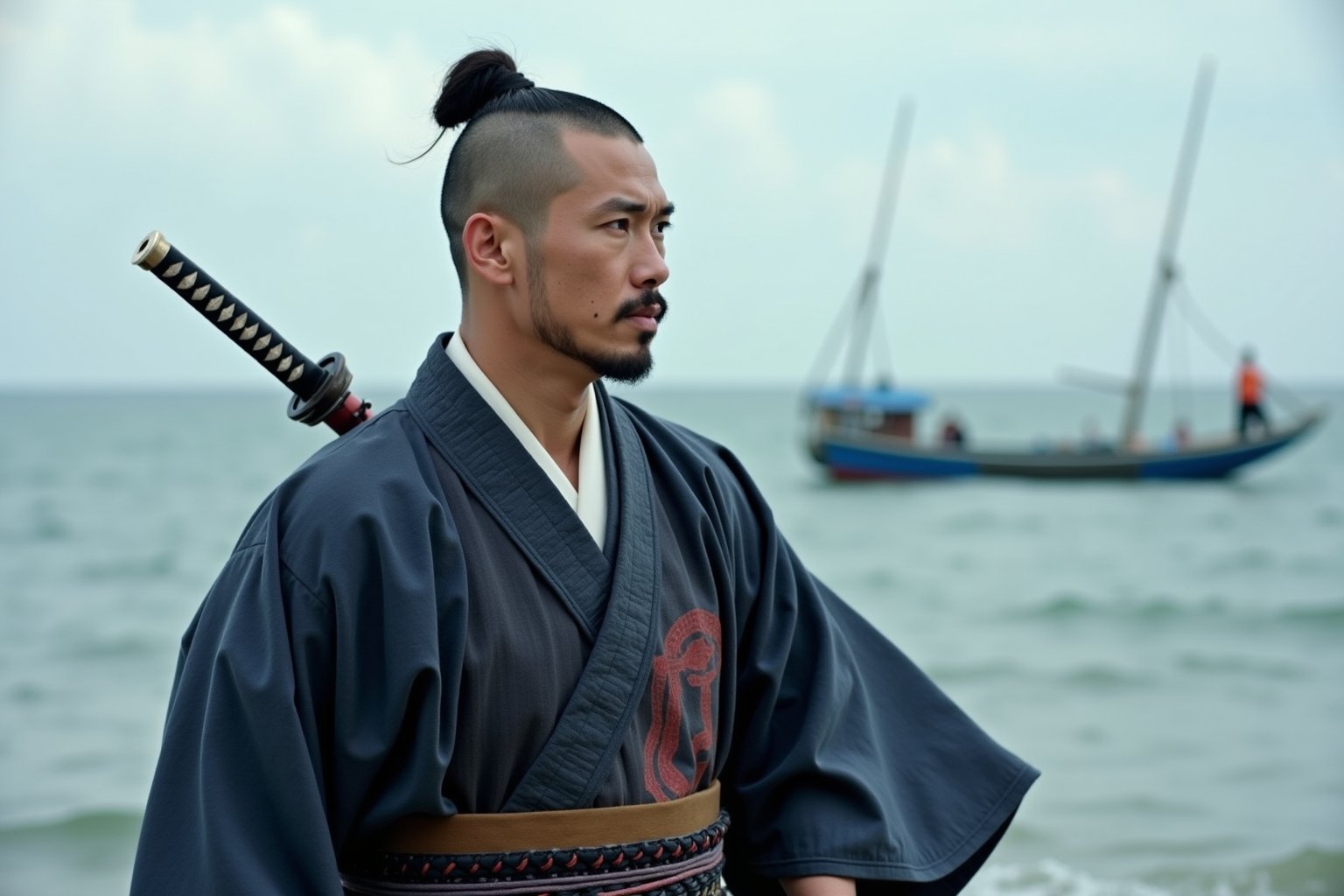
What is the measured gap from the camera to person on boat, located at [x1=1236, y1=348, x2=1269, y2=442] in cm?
2484

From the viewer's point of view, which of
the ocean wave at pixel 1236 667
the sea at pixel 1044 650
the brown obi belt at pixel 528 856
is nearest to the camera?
the brown obi belt at pixel 528 856

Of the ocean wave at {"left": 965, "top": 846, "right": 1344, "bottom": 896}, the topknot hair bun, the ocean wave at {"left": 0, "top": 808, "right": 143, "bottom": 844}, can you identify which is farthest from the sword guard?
the ocean wave at {"left": 0, "top": 808, "right": 143, "bottom": 844}

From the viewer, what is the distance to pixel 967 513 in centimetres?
2262

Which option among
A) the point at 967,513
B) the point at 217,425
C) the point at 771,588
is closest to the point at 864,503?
the point at 967,513

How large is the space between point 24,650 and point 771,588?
1071cm

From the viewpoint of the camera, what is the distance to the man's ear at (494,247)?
1.84 metres

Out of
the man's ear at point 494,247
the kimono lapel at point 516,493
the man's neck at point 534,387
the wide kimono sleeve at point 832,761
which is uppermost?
the man's ear at point 494,247

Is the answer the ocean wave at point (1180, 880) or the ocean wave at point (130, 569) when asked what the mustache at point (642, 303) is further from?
the ocean wave at point (130, 569)

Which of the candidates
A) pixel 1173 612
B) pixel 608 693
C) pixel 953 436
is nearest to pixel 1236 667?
pixel 1173 612

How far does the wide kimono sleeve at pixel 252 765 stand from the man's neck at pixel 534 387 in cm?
38

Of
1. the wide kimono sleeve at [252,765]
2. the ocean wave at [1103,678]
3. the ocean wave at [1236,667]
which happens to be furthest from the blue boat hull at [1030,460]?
the wide kimono sleeve at [252,765]

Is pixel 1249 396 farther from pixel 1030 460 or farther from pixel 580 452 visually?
pixel 580 452

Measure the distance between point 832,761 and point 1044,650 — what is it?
9.88m

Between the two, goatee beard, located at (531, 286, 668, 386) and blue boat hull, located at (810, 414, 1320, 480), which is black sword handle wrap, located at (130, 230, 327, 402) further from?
blue boat hull, located at (810, 414, 1320, 480)
